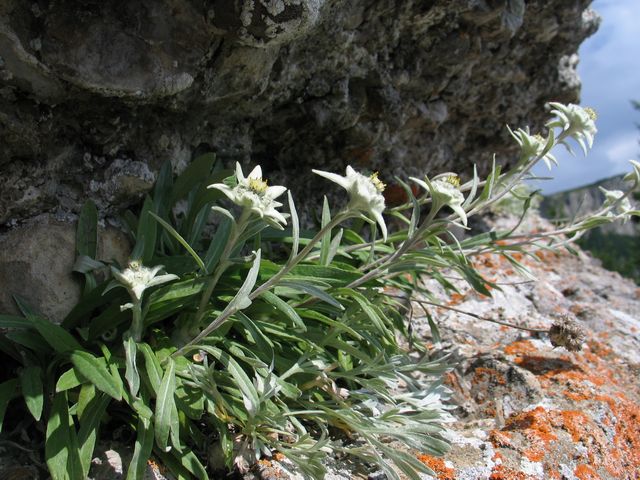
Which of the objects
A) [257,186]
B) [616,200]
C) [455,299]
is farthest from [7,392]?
[616,200]

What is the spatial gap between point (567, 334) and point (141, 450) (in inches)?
98.7

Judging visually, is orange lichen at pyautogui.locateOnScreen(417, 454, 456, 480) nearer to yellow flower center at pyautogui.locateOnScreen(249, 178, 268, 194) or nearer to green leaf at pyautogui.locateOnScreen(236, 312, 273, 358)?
green leaf at pyautogui.locateOnScreen(236, 312, 273, 358)

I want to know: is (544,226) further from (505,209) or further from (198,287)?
(198,287)

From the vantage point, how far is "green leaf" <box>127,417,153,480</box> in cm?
235

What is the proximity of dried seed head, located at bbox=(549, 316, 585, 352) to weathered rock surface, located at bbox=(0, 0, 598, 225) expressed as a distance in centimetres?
164

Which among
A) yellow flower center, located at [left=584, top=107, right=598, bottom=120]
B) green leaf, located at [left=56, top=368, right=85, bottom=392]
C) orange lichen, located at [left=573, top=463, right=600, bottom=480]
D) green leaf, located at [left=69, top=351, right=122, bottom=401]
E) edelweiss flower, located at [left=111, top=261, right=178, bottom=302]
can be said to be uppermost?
yellow flower center, located at [left=584, top=107, right=598, bottom=120]

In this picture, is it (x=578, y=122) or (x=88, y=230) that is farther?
(x=578, y=122)

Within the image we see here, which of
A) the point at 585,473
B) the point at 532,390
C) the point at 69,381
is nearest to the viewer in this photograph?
the point at 69,381

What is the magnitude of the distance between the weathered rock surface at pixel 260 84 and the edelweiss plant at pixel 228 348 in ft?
0.94

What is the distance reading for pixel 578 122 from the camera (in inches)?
132

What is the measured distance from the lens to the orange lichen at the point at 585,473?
2916 millimetres

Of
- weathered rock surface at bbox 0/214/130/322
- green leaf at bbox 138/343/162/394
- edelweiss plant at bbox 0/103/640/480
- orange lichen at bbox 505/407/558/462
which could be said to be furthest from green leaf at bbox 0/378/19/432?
orange lichen at bbox 505/407/558/462

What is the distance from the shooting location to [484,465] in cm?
287

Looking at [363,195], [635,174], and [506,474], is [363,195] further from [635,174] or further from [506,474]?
[635,174]
